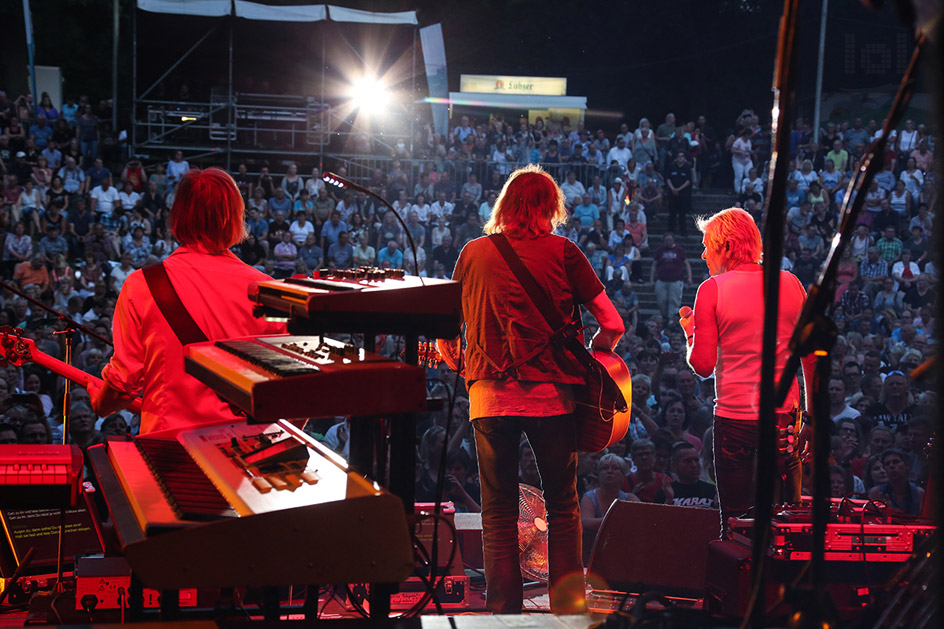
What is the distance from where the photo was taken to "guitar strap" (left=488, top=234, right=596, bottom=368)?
3104mm

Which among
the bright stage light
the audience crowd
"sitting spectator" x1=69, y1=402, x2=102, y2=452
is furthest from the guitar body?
the bright stage light

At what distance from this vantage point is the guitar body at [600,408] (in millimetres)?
3129

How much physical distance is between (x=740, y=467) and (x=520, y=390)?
0.96 metres

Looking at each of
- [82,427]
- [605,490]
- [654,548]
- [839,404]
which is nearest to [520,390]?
[654,548]

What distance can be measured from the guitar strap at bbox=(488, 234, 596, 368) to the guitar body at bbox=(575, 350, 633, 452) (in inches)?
2.5

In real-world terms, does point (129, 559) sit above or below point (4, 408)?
above

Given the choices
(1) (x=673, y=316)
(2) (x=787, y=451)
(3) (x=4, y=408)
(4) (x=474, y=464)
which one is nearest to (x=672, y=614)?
(2) (x=787, y=451)

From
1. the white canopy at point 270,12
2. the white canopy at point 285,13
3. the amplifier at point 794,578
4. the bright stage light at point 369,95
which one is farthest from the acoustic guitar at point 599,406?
the bright stage light at point 369,95

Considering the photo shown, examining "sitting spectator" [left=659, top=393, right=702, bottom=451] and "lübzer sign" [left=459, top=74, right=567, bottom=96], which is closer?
"sitting spectator" [left=659, top=393, right=702, bottom=451]

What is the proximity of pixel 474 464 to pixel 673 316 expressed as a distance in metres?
6.05

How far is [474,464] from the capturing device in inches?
243

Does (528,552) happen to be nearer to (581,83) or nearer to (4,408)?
(4,408)

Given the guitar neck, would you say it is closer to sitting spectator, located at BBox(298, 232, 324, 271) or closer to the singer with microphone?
the singer with microphone

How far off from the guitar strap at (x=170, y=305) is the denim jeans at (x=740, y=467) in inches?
78.4
